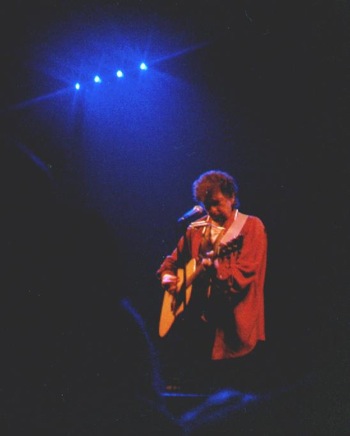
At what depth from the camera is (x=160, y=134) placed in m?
4.24

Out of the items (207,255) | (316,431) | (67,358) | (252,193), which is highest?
(252,193)

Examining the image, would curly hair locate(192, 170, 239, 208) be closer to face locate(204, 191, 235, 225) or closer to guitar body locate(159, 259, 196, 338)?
face locate(204, 191, 235, 225)

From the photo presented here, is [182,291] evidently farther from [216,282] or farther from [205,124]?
[205,124]

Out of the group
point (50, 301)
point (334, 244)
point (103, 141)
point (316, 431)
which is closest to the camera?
point (50, 301)

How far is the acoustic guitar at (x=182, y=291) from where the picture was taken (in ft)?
10.6

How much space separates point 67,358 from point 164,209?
2.80m

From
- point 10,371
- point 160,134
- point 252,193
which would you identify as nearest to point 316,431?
point 10,371

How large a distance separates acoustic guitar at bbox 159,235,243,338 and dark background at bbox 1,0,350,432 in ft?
0.97

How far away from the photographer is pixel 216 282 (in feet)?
10.9

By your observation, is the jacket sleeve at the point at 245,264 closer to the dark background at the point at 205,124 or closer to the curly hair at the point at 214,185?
the dark background at the point at 205,124

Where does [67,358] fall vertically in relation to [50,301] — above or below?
below

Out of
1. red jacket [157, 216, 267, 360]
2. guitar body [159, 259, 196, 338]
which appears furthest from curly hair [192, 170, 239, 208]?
guitar body [159, 259, 196, 338]

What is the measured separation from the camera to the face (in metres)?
3.55

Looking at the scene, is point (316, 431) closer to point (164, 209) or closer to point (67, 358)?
point (67, 358)
